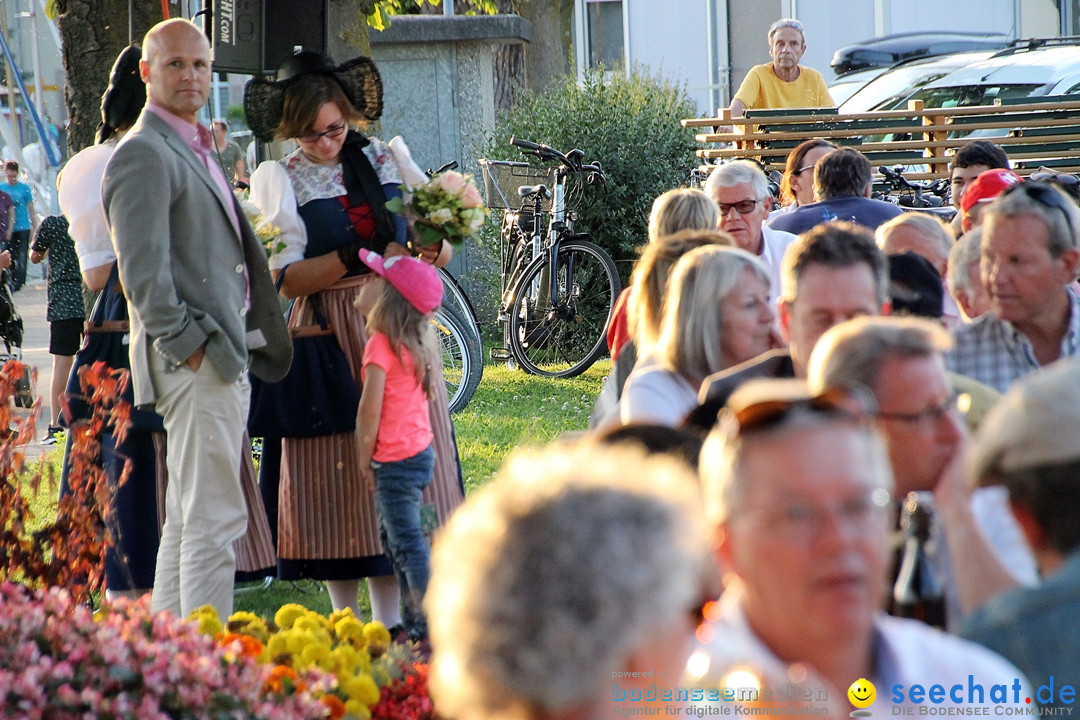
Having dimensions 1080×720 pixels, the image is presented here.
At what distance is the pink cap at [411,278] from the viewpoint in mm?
4801

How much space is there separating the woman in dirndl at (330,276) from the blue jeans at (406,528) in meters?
0.22

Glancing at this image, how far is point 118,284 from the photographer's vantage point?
4.80 meters

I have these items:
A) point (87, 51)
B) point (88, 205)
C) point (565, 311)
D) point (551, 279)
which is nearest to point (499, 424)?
point (565, 311)

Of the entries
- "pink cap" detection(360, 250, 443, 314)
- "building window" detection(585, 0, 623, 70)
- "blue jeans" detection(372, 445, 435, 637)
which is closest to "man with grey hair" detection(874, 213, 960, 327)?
"pink cap" detection(360, 250, 443, 314)

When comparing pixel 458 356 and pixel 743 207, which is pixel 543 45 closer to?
pixel 458 356

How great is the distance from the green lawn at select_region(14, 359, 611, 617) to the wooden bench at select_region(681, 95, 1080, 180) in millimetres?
A: 1991

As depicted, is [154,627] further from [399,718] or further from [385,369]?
[385,369]

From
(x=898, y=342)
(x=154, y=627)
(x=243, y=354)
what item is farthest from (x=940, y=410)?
(x=243, y=354)

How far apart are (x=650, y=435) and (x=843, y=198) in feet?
14.0

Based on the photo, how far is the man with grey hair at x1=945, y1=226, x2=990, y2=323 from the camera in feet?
13.9

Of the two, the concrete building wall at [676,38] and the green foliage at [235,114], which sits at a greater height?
the concrete building wall at [676,38]

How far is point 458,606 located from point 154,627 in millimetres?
1666

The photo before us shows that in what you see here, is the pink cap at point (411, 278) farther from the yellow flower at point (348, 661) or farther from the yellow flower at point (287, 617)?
the yellow flower at point (348, 661)

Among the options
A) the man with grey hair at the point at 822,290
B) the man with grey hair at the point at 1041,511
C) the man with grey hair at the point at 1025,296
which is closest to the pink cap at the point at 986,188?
the man with grey hair at the point at 1025,296
